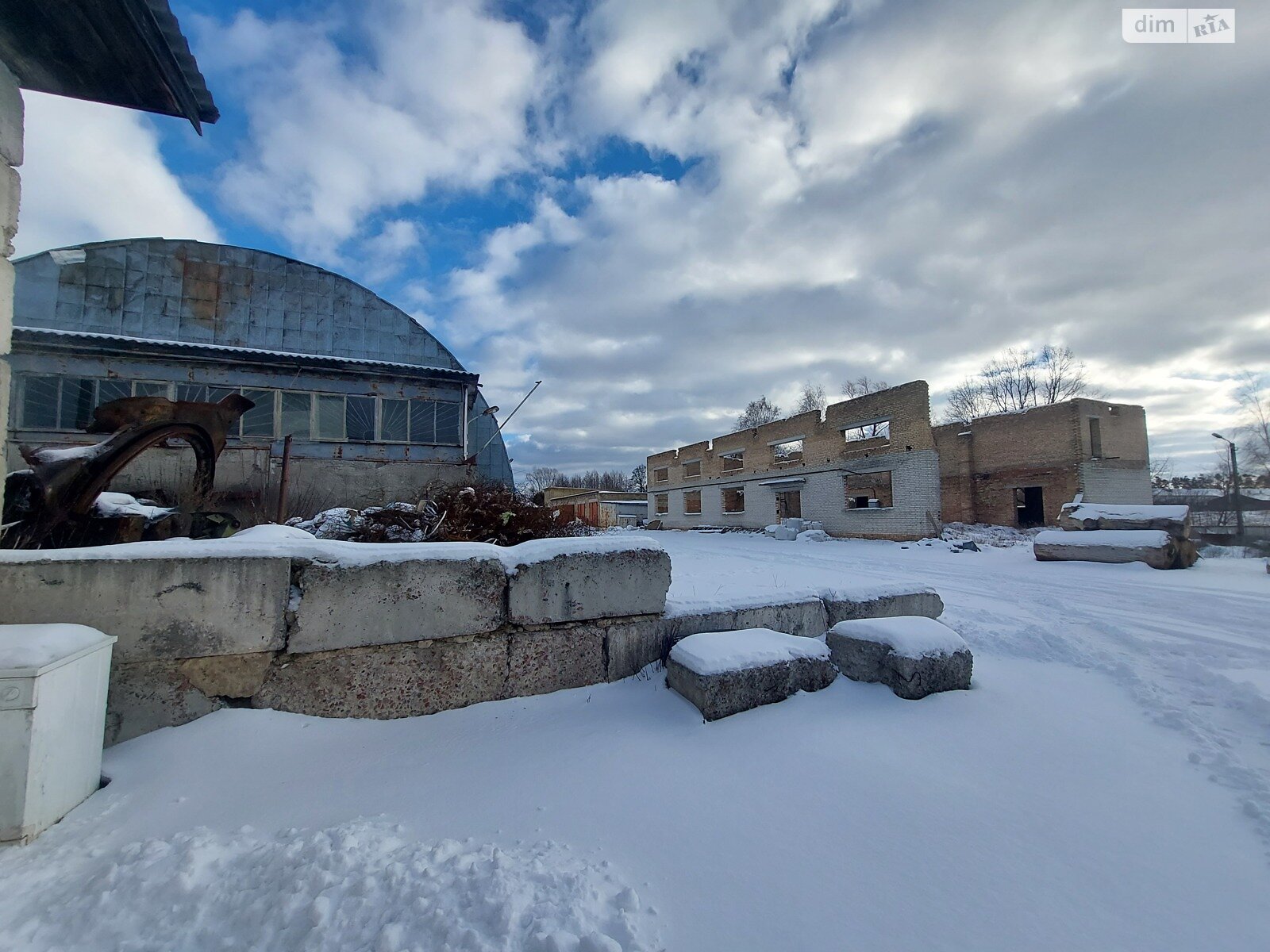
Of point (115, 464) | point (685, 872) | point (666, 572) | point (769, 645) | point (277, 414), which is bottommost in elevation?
point (685, 872)

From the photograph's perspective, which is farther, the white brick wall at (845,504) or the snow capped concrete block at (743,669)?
the white brick wall at (845,504)

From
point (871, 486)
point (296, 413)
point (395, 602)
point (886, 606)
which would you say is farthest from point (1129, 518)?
point (296, 413)

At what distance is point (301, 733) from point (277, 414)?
9919 mm

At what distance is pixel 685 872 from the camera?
1.58 metres

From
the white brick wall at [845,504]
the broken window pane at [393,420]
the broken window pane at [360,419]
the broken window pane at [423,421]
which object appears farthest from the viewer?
the white brick wall at [845,504]

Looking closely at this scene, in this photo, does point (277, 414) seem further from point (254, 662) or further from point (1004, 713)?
point (1004, 713)

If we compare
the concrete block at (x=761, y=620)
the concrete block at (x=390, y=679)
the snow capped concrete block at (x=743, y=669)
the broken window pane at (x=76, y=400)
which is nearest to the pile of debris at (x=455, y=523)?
the concrete block at (x=390, y=679)

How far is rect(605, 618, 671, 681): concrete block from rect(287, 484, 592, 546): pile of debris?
1307 millimetres

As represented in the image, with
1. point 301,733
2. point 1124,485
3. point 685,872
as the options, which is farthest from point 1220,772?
point 1124,485

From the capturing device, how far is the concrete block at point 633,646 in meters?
3.09

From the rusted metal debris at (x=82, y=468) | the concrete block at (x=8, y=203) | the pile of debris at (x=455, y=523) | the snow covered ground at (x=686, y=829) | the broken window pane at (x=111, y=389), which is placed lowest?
the snow covered ground at (x=686, y=829)

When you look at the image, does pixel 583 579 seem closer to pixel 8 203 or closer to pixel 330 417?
pixel 8 203

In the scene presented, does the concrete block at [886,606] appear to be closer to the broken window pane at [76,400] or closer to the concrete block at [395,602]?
the concrete block at [395,602]

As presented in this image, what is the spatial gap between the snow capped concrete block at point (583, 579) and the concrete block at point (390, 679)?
0.27 meters
